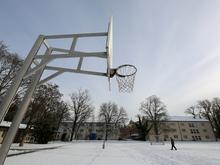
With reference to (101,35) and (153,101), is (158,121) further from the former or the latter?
(101,35)

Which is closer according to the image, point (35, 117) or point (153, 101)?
point (35, 117)

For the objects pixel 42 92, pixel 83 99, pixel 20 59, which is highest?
pixel 83 99

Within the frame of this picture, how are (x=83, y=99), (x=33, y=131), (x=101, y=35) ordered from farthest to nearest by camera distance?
1. (x=83, y=99)
2. (x=33, y=131)
3. (x=101, y=35)

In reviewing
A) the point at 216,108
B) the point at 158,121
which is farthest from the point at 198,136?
the point at 158,121

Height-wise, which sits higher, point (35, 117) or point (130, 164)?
point (35, 117)

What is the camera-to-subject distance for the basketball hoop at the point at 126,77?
232 inches

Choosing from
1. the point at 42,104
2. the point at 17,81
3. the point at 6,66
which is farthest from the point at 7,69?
the point at 17,81

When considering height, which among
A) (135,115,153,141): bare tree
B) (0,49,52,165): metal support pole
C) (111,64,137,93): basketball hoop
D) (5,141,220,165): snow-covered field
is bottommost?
(5,141,220,165): snow-covered field

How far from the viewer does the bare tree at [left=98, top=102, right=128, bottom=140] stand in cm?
5309

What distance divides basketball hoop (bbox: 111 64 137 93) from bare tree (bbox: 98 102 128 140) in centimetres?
4832

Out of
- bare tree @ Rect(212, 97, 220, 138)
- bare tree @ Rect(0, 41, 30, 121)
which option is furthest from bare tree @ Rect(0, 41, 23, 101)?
bare tree @ Rect(212, 97, 220, 138)

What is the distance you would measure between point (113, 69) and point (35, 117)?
19.2 m

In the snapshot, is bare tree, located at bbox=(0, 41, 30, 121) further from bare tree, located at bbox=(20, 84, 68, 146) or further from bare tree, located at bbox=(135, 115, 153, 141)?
bare tree, located at bbox=(135, 115, 153, 141)

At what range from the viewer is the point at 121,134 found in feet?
225
